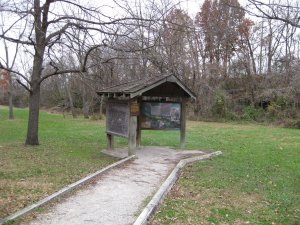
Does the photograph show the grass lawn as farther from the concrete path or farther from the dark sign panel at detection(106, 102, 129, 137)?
the dark sign panel at detection(106, 102, 129, 137)

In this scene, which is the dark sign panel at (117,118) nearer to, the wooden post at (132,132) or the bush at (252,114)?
the wooden post at (132,132)

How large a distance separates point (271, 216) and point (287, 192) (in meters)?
2.01

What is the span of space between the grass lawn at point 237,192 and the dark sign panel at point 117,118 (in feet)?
9.37

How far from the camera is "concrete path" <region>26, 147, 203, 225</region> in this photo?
5.95m

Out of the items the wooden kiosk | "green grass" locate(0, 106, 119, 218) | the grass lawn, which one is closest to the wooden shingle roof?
the wooden kiosk

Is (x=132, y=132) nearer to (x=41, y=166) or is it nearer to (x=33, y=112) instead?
(x=41, y=166)

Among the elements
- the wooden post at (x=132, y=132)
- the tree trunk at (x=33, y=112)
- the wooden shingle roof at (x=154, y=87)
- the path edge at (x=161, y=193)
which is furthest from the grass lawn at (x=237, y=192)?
the tree trunk at (x=33, y=112)

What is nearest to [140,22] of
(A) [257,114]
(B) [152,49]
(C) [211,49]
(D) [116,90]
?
(B) [152,49]

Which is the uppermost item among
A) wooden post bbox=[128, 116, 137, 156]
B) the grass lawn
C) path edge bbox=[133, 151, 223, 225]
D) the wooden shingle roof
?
the wooden shingle roof

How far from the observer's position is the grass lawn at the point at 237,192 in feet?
21.4

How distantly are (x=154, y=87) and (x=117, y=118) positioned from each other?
183 centimetres

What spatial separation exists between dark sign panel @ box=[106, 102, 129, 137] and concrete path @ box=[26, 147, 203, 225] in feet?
6.20

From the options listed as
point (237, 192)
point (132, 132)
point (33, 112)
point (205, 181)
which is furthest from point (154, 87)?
point (33, 112)

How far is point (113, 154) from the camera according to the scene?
43.9 feet
